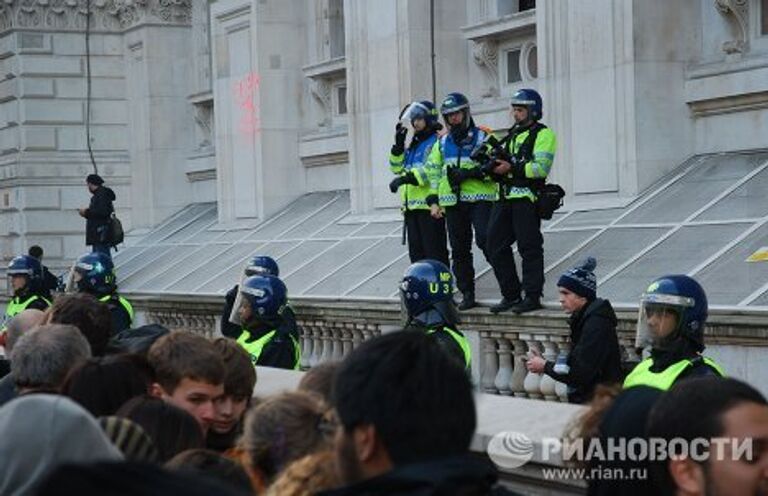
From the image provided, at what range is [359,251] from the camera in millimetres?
18547

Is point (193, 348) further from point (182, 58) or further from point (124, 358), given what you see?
point (182, 58)

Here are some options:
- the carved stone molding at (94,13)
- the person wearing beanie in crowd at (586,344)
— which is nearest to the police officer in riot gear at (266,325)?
the person wearing beanie in crowd at (586,344)

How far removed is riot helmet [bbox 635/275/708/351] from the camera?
736 cm

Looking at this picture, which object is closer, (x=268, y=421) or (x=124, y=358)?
(x=268, y=421)

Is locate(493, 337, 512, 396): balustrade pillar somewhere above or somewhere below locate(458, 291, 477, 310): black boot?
below

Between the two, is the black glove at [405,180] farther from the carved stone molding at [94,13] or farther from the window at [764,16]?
the carved stone molding at [94,13]

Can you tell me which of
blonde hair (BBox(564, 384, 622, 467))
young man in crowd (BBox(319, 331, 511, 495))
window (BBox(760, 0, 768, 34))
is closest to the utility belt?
window (BBox(760, 0, 768, 34))

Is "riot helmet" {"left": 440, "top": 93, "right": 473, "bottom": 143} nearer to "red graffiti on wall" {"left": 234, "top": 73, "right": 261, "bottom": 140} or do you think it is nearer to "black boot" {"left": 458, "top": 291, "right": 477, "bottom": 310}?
"black boot" {"left": 458, "top": 291, "right": 477, "bottom": 310}

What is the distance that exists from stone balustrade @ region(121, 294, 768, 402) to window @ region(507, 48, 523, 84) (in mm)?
3238

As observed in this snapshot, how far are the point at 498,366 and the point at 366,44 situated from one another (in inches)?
263

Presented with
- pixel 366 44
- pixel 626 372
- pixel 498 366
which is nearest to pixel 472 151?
pixel 498 366

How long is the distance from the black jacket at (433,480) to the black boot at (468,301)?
34.3ft

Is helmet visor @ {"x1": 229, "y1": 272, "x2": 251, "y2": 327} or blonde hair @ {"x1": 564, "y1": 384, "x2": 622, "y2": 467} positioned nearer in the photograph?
blonde hair @ {"x1": 564, "y1": 384, "x2": 622, "y2": 467}

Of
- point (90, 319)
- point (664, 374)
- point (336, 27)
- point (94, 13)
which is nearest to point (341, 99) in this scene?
point (336, 27)
